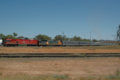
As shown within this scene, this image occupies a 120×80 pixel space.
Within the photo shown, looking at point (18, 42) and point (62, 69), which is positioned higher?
point (18, 42)

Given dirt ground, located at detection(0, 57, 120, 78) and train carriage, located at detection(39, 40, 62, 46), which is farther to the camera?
train carriage, located at detection(39, 40, 62, 46)

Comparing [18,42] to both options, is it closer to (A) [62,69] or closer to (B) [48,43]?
(B) [48,43]

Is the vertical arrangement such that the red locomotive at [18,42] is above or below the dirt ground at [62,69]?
above

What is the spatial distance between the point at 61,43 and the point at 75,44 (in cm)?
747

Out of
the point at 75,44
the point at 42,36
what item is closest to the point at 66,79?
the point at 75,44

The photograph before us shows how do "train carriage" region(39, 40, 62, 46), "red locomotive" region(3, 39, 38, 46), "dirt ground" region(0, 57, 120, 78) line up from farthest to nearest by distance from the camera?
1. "train carriage" region(39, 40, 62, 46)
2. "red locomotive" region(3, 39, 38, 46)
3. "dirt ground" region(0, 57, 120, 78)

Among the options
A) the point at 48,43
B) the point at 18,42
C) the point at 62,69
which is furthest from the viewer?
the point at 48,43

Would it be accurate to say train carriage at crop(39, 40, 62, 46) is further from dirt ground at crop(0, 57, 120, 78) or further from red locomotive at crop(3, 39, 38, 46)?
dirt ground at crop(0, 57, 120, 78)

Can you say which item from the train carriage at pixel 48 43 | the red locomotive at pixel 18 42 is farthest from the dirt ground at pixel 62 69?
the red locomotive at pixel 18 42

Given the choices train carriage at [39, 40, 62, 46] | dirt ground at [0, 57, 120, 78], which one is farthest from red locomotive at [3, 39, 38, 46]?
dirt ground at [0, 57, 120, 78]

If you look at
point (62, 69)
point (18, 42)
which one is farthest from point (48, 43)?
point (62, 69)

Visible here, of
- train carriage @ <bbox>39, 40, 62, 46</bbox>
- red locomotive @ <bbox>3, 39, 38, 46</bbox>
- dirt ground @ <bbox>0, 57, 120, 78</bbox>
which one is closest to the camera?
dirt ground @ <bbox>0, 57, 120, 78</bbox>

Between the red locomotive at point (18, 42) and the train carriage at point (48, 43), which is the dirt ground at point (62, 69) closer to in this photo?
the train carriage at point (48, 43)

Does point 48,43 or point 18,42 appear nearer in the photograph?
point 18,42
